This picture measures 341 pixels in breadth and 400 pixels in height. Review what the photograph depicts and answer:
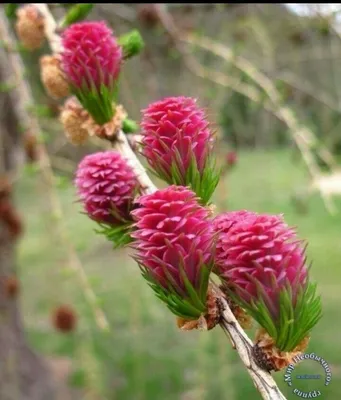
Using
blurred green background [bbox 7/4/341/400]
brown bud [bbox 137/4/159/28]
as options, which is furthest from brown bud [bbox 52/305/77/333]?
brown bud [bbox 137/4/159/28]

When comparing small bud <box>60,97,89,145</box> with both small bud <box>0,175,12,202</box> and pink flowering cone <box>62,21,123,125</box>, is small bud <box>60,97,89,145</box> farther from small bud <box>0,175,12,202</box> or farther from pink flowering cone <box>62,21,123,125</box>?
small bud <box>0,175,12,202</box>

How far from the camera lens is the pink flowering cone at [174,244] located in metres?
0.28

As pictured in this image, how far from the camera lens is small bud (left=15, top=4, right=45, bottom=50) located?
57cm

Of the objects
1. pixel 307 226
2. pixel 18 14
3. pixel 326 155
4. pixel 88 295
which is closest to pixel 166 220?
pixel 18 14

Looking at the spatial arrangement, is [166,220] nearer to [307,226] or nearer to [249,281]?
[249,281]

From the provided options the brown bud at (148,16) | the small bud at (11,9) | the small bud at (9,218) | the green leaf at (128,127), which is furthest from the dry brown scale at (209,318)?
the brown bud at (148,16)

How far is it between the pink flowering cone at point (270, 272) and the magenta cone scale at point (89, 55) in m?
0.17

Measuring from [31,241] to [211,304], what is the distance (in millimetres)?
3666

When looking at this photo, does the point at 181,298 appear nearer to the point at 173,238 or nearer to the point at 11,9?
the point at 173,238

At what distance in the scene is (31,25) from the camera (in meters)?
0.58

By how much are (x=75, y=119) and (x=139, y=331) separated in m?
1.70

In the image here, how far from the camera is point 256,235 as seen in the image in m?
0.26

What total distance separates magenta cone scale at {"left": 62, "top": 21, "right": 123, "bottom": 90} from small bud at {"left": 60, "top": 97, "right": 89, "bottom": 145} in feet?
0.10

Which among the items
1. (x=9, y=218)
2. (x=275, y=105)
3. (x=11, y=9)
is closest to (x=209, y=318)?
(x=11, y=9)
